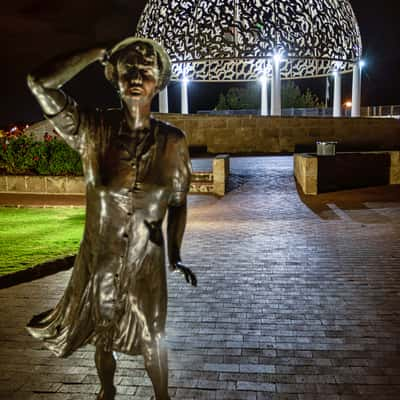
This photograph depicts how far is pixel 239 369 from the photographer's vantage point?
12.6 ft

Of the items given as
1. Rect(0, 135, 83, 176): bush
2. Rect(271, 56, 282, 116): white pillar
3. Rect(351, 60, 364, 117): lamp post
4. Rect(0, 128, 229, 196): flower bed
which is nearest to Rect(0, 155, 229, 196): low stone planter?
Rect(0, 128, 229, 196): flower bed

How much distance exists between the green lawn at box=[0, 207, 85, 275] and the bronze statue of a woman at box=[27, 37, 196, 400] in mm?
4032

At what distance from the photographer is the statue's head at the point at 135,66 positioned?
104 inches

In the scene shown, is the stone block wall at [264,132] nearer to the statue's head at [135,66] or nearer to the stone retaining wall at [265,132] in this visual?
the stone retaining wall at [265,132]

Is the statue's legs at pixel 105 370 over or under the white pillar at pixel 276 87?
under

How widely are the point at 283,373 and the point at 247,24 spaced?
21722 mm

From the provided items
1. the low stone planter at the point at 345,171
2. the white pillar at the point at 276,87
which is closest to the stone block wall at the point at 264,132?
the white pillar at the point at 276,87

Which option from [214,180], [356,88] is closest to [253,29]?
[356,88]

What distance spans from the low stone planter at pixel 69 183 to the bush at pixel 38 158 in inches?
12.0

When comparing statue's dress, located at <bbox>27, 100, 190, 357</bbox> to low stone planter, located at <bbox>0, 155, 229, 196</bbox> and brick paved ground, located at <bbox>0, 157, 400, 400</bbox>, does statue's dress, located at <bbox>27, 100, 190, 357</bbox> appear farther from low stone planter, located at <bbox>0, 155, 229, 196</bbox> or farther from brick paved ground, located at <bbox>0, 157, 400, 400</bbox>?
low stone planter, located at <bbox>0, 155, 229, 196</bbox>

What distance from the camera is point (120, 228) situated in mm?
2682

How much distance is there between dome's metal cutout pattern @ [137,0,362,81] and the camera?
2284cm

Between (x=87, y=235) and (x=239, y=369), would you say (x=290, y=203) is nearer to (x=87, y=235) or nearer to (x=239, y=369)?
(x=239, y=369)

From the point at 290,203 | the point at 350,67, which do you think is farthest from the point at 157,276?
the point at 350,67
